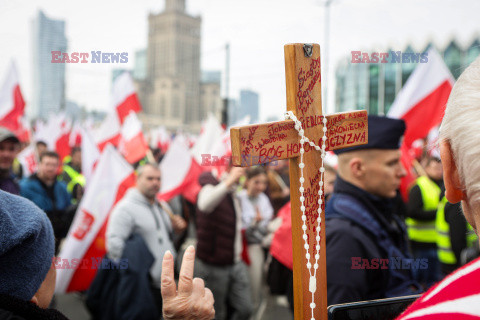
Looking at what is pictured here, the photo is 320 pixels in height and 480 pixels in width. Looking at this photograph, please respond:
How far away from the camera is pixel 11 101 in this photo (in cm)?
683

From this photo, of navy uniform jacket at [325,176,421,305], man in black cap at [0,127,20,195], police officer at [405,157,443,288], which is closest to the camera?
navy uniform jacket at [325,176,421,305]

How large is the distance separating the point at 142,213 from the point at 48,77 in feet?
50.5

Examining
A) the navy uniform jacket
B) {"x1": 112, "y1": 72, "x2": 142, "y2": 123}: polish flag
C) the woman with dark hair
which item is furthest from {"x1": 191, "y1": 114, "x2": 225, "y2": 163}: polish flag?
the navy uniform jacket

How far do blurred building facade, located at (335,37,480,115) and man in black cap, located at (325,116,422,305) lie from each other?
43.1 metres

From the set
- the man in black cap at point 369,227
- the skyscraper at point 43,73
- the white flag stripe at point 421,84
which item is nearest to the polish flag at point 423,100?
the white flag stripe at point 421,84

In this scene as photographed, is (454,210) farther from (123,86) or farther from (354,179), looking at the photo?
(123,86)

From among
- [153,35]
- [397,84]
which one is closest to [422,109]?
[397,84]

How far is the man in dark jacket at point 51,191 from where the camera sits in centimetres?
477

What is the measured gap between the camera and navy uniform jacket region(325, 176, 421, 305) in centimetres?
190

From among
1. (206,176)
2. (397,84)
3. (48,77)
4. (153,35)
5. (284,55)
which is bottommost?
(206,176)

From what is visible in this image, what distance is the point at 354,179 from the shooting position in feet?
7.62

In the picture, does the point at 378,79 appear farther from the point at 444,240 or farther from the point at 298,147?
the point at 298,147

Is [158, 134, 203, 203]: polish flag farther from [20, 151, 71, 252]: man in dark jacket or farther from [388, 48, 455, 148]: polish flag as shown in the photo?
[388, 48, 455, 148]: polish flag

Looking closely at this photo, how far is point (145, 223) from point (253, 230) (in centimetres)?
156
